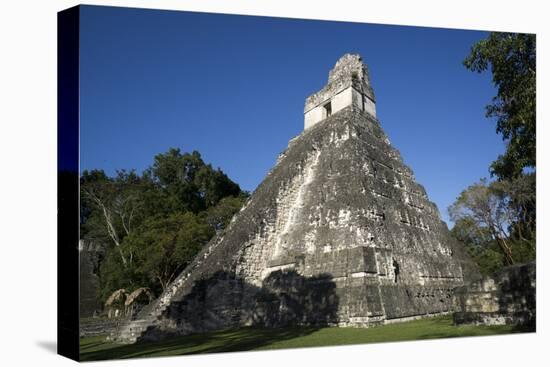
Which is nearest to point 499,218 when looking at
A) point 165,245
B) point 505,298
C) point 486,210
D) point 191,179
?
point 486,210

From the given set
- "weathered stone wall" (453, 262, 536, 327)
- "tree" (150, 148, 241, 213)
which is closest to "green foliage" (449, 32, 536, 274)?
"weathered stone wall" (453, 262, 536, 327)

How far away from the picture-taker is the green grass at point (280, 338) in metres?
8.70

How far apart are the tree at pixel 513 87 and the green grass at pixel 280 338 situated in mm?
4284

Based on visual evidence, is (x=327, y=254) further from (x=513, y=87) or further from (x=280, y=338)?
(x=513, y=87)

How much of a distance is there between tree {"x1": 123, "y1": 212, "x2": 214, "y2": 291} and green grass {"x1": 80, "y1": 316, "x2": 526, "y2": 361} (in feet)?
27.5

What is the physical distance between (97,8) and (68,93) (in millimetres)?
1488

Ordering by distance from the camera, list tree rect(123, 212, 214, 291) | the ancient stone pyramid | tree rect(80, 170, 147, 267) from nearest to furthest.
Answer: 1. the ancient stone pyramid
2. tree rect(123, 212, 214, 291)
3. tree rect(80, 170, 147, 267)

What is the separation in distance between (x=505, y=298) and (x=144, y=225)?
48.6 feet

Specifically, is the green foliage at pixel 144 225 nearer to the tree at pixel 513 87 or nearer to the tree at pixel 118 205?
the tree at pixel 118 205

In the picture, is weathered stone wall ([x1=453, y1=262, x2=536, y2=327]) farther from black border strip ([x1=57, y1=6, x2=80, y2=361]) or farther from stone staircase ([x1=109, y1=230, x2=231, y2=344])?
black border strip ([x1=57, y1=6, x2=80, y2=361])

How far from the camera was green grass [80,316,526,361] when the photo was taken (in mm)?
8703

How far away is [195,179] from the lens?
1115 inches

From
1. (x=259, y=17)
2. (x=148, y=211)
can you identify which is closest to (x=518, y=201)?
(x=259, y=17)

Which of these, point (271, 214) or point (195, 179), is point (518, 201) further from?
point (195, 179)
